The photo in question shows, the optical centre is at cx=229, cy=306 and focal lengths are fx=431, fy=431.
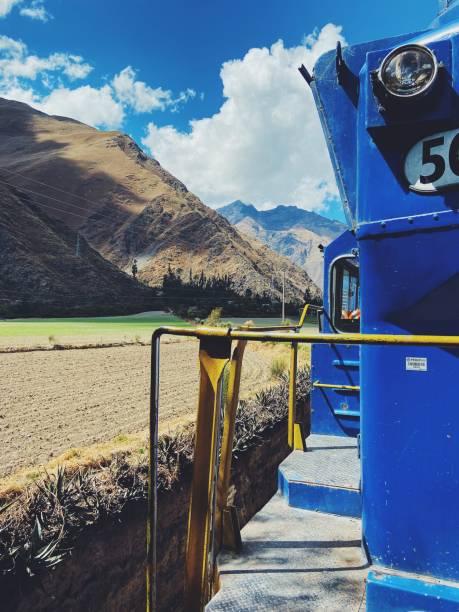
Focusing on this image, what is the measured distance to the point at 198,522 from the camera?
6.27ft

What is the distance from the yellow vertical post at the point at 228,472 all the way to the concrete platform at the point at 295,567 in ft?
0.36

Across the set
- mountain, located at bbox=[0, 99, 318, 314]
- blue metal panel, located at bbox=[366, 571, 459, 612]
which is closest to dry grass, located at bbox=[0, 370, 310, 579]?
blue metal panel, located at bbox=[366, 571, 459, 612]

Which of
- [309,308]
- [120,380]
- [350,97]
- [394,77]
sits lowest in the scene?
[120,380]

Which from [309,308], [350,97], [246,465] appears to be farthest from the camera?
[246,465]

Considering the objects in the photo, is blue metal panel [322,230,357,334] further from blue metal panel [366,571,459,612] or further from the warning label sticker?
blue metal panel [366,571,459,612]

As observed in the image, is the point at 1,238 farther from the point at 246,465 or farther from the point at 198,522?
the point at 198,522

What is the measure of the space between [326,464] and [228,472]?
177cm

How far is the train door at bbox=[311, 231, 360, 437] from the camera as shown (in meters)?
5.10

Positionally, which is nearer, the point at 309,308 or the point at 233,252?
the point at 309,308

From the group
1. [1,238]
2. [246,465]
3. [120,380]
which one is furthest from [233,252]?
[246,465]

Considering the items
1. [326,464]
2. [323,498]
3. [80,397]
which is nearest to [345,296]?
[326,464]

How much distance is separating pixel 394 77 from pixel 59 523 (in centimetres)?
447

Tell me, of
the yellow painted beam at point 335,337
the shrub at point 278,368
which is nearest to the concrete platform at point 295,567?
the yellow painted beam at point 335,337

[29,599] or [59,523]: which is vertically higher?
[59,523]
